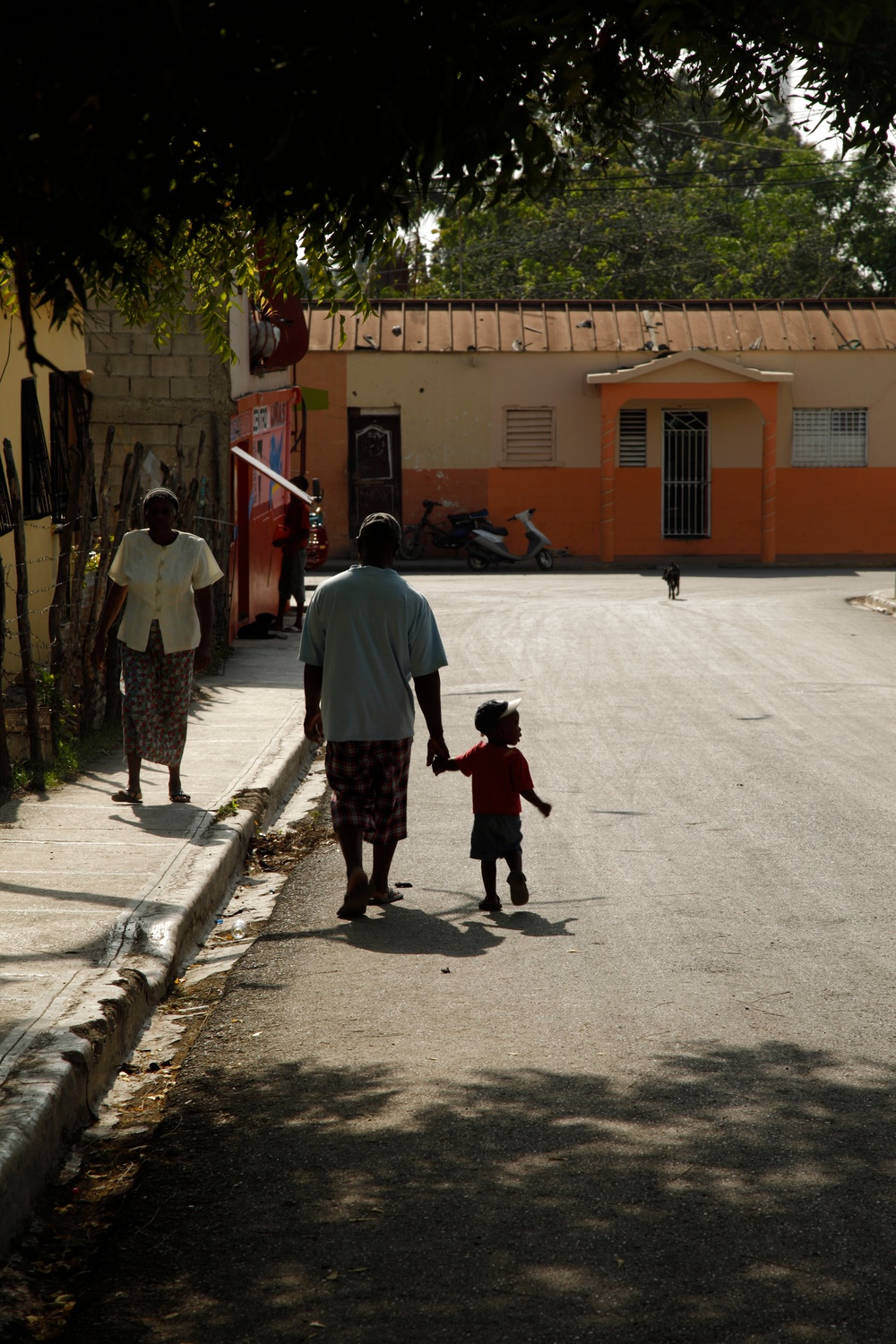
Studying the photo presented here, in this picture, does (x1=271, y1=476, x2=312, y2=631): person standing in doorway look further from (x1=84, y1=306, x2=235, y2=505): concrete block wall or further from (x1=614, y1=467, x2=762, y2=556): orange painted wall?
(x1=614, y1=467, x2=762, y2=556): orange painted wall

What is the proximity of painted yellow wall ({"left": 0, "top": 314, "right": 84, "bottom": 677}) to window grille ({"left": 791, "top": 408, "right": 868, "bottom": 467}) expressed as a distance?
20551mm

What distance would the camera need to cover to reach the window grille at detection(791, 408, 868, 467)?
30922 mm

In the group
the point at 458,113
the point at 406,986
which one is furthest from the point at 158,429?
the point at 458,113

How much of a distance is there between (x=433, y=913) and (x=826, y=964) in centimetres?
173

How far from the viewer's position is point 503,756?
21.3 feet

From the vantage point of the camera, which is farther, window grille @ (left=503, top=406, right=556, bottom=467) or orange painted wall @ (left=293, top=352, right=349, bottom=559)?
window grille @ (left=503, top=406, right=556, bottom=467)

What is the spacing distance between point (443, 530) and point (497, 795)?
2433 cm

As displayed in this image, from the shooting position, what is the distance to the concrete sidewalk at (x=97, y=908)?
4188mm

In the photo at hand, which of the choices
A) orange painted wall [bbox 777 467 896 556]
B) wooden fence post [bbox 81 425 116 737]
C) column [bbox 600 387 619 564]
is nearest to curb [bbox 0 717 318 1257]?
wooden fence post [bbox 81 425 116 737]

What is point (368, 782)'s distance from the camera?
6.46 meters

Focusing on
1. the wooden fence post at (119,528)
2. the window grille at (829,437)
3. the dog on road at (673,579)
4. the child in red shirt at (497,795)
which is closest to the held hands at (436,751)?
the child in red shirt at (497,795)

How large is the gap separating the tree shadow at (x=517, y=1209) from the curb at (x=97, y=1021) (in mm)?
278

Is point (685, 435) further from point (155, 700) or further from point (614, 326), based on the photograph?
point (155, 700)

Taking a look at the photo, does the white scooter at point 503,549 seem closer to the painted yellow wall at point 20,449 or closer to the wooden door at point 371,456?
the wooden door at point 371,456
